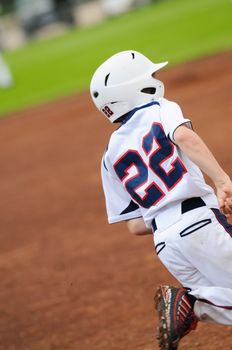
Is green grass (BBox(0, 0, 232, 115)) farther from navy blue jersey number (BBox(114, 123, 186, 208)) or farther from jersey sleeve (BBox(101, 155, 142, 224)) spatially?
navy blue jersey number (BBox(114, 123, 186, 208))

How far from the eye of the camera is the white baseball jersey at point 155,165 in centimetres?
419

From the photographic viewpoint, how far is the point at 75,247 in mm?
8625

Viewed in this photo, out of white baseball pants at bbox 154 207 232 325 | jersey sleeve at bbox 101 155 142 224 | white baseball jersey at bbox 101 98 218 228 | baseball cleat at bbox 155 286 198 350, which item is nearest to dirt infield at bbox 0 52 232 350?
baseball cleat at bbox 155 286 198 350

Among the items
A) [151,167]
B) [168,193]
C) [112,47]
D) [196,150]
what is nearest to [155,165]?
[151,167]

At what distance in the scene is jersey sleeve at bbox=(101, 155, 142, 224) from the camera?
4.54 m

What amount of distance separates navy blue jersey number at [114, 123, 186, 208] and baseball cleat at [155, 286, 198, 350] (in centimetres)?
50

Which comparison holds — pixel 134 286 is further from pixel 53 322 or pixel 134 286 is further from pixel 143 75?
pixel 143 75

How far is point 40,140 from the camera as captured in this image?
586 inches

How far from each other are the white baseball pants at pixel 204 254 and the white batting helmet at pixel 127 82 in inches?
25.5

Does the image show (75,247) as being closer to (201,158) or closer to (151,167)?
(151,167)

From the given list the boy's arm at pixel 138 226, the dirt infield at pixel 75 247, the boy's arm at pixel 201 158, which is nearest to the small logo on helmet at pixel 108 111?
the boy's arm at pixel 201 158

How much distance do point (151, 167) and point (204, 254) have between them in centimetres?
51

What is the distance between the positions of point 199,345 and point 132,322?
913mm

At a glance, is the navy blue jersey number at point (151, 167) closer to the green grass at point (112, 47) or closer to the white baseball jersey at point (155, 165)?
the white baseball jersey at point (155, 165)
